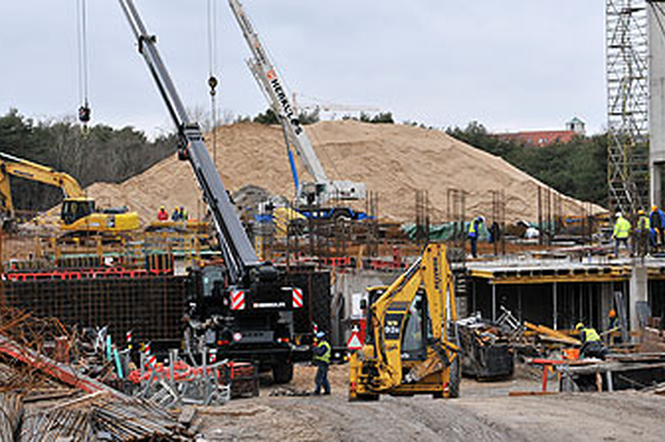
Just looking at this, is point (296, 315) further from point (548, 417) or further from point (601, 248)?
point (601, 248)

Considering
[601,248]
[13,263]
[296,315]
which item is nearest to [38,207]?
[13,263]

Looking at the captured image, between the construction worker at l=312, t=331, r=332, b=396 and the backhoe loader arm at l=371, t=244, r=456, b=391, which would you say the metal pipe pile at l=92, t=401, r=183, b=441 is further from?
the construction worker at l=312, t=331, r=332, b=396

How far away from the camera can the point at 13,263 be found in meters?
23.1

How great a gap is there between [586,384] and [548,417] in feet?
13.8

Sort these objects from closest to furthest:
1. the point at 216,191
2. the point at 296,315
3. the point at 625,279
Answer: the point at 216,191 → the point at 296,315 → the point at 625,279

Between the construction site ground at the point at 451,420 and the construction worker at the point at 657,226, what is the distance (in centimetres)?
1505

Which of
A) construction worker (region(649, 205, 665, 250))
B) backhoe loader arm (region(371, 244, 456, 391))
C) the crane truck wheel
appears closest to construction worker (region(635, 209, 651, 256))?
construction worker (region(649, 205, 665, 250))

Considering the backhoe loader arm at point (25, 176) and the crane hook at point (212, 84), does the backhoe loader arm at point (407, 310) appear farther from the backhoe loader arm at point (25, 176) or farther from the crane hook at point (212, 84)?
the backhoe loader arm at point (25, 176)

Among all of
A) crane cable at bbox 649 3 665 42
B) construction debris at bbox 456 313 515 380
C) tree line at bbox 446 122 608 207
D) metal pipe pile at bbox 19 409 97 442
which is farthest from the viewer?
tree line at bbox 446 122 608 207

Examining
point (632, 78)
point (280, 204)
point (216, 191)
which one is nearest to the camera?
point (216, 191)

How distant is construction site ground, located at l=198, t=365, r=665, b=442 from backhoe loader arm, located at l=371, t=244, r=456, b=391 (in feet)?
3.99

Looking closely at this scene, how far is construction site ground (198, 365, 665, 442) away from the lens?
8.88m

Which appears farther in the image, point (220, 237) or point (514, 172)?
point (514, 172)

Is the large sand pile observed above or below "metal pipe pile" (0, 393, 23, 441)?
above
